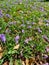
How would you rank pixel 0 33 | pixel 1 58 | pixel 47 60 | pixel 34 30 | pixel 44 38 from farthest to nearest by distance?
pixel 34 30 → pixel 44 38 → pixel 0 33 → pixel 47 60 → pixel 1 58

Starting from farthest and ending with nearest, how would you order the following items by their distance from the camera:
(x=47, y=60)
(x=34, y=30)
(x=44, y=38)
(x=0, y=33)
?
(x=34, y=30)
(x=44, y=38)
(x=0, y=33)
(x=47, y=60)

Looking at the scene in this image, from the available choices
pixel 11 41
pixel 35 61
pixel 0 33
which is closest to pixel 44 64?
pixel 35 61

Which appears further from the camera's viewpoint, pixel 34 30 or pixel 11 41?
pixel 34 30

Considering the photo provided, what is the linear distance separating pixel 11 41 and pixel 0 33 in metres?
0.41

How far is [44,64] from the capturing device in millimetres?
3736

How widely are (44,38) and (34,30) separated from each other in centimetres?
46

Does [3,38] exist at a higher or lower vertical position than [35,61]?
higher

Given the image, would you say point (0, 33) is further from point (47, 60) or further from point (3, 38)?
point (47, 60)

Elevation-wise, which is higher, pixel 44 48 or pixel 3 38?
pixel 3 38

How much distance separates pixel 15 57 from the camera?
3730 millimetres

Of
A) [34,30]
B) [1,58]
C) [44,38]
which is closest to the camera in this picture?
[1,58]

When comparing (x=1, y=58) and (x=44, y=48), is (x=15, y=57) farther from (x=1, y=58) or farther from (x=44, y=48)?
(x=44, y=48)

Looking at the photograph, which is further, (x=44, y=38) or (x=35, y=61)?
(x=44, y=38)

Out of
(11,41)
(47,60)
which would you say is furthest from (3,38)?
(47,60)
